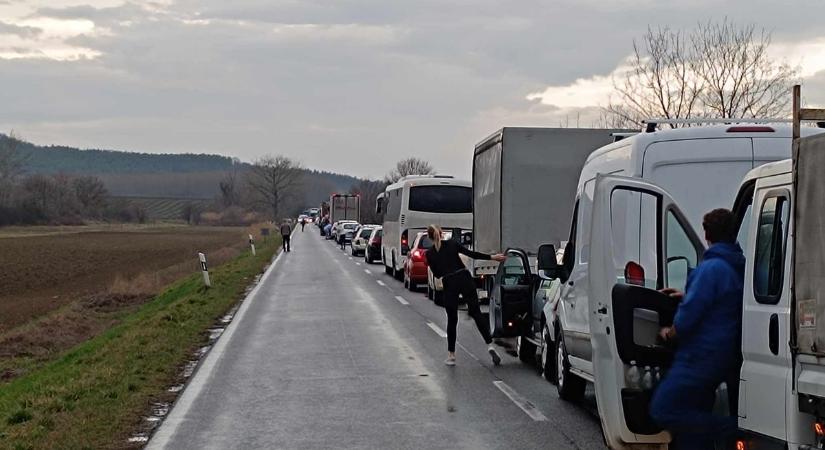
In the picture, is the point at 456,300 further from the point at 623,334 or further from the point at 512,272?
the point at 623,334

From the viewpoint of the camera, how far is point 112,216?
526ft

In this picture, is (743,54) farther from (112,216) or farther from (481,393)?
(112,216)

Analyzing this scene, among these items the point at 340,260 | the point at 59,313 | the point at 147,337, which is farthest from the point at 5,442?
the point at 340,260

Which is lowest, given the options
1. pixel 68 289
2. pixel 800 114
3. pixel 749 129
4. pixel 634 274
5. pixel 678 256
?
pixel 68 289

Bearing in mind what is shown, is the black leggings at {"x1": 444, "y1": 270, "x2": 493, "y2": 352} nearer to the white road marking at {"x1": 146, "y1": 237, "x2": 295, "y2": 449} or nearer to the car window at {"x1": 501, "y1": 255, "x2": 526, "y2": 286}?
the car window at {"x1": 501, "y1": 255, "x2": 526, "y2": 286}

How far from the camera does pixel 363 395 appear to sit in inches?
435

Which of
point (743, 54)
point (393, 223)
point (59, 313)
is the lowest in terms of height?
point (59, 313)

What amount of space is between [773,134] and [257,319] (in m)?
12.7

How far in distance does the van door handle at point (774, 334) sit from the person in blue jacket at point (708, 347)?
586mm

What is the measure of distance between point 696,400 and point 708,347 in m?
0.33

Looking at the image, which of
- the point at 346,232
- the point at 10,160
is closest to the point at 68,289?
the point at 346,232

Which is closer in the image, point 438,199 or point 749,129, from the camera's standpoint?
point 749,129

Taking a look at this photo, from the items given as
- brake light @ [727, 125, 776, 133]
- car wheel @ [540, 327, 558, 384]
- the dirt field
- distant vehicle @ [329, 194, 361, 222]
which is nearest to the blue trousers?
brake light @ [727, 125, 776, 133]

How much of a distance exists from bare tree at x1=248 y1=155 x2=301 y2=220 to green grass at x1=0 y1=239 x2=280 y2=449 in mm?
165928
